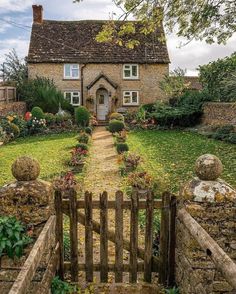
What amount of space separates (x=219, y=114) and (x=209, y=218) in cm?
1991

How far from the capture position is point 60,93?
31172 millimetres

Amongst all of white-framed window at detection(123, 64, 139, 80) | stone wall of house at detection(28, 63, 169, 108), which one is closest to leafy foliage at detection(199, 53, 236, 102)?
stone wall of house at detection(28, 63, 169, 108)

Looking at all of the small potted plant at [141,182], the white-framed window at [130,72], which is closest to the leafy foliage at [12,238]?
the small potted plant at [141,182]

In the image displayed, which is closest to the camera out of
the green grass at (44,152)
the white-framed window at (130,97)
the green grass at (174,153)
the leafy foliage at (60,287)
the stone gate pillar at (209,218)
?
the stone gate pillar at (209,218)

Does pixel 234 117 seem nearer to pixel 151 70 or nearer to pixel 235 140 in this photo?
pixel 235 140

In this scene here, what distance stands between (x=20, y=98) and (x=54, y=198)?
2776 cm

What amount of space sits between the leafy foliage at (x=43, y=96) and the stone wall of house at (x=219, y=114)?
11872 millimetres

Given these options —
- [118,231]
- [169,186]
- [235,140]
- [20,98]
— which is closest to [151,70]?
[20,98]

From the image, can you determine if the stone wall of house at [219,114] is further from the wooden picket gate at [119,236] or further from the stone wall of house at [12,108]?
the wooden picket gate at [119,236]

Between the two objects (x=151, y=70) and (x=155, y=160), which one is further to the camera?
(x=151, y=70)

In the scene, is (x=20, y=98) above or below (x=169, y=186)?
above

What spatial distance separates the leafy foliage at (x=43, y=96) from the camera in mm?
30266

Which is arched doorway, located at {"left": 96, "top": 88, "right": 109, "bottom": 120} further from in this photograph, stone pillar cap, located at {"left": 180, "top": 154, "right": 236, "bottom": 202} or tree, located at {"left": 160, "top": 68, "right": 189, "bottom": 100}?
stone pillar cap, located at {"left": 180, "top": 154, "right": 236, "bottom": 202}

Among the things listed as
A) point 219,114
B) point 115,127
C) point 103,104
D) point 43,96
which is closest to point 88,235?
point 115,127
